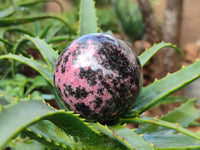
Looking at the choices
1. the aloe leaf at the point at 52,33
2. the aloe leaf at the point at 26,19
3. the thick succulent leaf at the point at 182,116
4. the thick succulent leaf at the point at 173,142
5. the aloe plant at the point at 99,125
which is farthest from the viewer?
the aloe leaf at the point at 52,33

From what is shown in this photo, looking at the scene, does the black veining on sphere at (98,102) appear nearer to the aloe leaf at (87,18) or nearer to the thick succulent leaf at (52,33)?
the aloe leaf at (87,18)

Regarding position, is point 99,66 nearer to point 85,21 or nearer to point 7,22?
point 85,21

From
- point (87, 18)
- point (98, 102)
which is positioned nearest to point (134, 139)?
point (98, 102)

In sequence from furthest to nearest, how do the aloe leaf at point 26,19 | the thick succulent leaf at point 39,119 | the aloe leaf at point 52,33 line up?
the aloe leaf at point 52,33, the aloe leaf at point 26,19, the thick succulent leaf at point 39,119

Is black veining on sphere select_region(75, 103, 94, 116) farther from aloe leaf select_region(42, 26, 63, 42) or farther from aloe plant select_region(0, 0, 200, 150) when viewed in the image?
aloe leaf select_region(42, 26, 63, 42)

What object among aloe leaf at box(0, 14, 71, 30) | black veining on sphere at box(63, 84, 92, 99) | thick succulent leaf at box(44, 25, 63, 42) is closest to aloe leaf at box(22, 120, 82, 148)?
black veining on sphere at box(63, 84, 92, 99)

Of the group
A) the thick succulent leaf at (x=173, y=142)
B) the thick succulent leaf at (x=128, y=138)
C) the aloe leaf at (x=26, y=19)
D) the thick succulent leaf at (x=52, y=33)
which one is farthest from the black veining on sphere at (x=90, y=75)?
the thick succulent leaf at (x=52, y=33)
